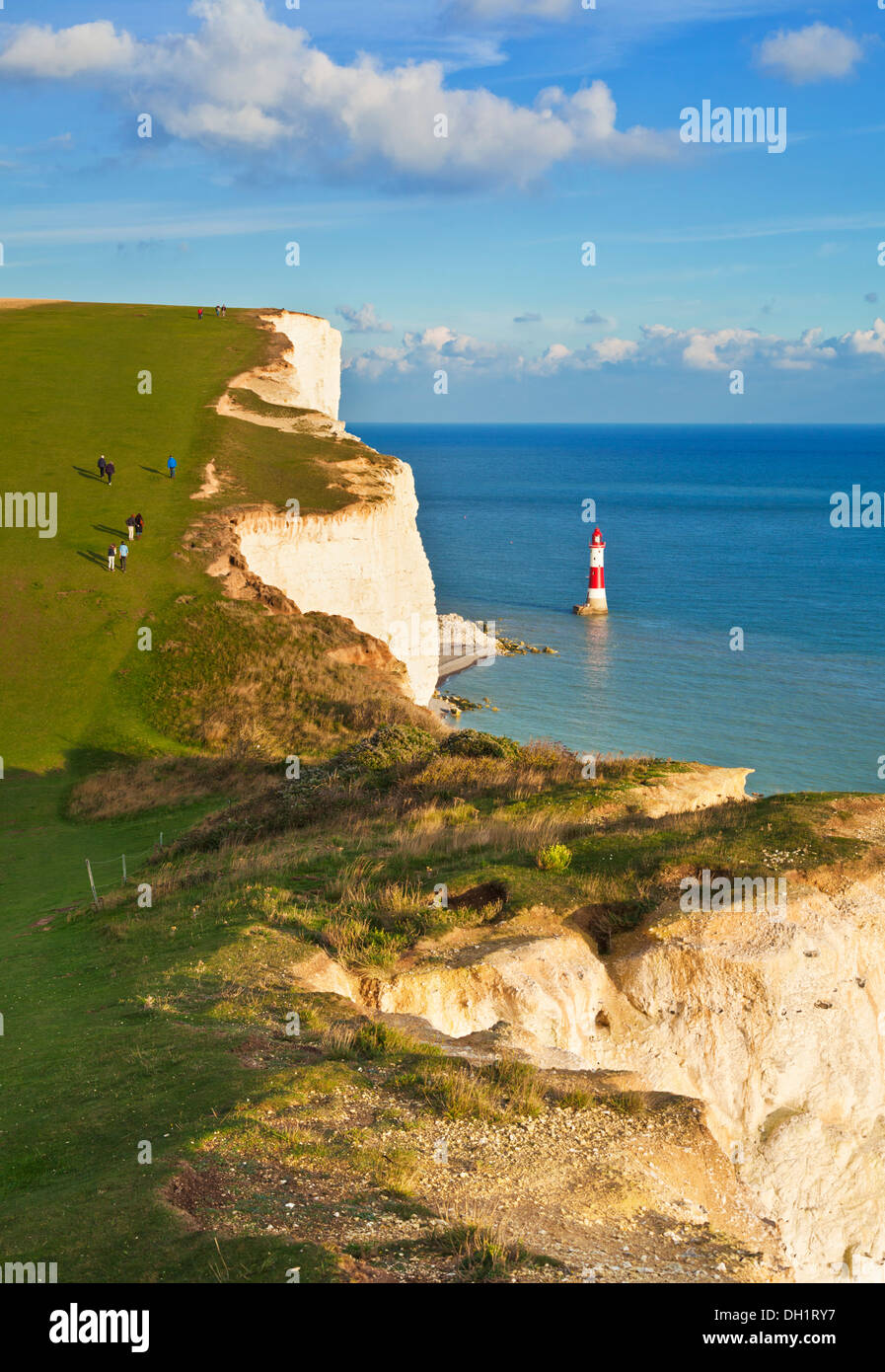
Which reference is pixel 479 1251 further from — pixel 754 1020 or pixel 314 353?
pixel 314 353

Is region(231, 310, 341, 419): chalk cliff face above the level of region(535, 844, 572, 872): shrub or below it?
above

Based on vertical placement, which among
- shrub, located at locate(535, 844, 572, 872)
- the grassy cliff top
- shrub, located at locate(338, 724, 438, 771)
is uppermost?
the grassy cliff top

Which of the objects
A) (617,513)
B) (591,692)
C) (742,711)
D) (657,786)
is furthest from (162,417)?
(617,513)

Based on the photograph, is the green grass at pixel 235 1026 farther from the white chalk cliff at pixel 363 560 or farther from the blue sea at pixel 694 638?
the blue sea at pixel 694 638

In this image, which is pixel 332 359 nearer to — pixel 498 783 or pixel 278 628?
pixel 278 628

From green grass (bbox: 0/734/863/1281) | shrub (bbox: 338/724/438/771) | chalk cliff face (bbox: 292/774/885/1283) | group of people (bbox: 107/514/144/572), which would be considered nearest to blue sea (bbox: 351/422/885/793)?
group of people (bbox: 107/514/144/572)

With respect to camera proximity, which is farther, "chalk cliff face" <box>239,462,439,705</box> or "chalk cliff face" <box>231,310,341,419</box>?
"chalk cliff face" <box>231,310,341,419</box>

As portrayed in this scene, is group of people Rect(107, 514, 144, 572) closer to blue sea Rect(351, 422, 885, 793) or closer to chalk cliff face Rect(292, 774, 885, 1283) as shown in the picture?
blue sea Rect(351, 422, 885, 793)

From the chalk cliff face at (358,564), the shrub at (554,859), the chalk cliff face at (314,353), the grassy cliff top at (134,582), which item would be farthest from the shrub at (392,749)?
the chalk cliff face at (314,353)
